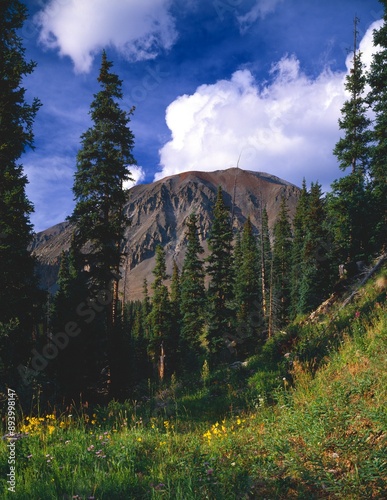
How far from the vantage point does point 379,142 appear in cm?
2062

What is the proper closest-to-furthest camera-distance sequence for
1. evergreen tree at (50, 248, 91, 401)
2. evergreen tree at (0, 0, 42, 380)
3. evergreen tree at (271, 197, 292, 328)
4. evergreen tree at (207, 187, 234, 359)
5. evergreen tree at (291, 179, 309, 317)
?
1. evergreen tree at (0, 0, 42, 380)
2. evergreen tree at (50, 248, 91, 401)
3. evergreen tree at (207, 187, 234, 359)
4. evergreen tree at (291, 179, 309, 317)
5. evergreen tree at (271, 197, 292, 328)

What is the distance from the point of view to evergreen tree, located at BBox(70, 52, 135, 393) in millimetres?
15898

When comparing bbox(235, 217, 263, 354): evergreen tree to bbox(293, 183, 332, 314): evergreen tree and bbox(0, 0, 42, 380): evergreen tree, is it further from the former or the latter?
bbox(0, 0, 42, 380): evergreen tree

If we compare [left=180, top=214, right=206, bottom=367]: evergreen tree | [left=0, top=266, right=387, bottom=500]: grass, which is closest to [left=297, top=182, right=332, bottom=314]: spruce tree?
[left=180, top=214, right=206, bottom=367]: evergreen tree

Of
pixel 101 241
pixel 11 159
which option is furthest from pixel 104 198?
pixel 11 159

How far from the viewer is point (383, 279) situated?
12.7 metres

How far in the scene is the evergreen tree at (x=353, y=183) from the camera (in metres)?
19.7

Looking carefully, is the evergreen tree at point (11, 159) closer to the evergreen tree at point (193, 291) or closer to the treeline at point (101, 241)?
the treeline at point (101, 241)

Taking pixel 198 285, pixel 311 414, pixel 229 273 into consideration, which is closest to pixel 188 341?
pixel 198 285

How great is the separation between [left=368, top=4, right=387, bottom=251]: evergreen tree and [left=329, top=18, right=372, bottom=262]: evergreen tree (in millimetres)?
490

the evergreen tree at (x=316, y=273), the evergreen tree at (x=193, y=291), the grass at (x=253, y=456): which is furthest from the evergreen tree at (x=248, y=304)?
the grass at (x=253, y=456)

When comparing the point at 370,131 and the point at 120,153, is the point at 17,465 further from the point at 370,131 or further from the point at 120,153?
the point at 370,131

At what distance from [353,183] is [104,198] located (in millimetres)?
15836

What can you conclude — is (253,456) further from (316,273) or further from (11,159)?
(316,273)
